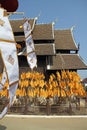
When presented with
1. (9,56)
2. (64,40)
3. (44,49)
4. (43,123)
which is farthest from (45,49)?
(9,56)

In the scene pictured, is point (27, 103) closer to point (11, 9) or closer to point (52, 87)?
point (52, 87)

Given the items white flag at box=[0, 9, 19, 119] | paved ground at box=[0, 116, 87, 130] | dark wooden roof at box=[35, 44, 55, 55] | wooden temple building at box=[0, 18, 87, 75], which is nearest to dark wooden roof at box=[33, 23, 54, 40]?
wooden temple building at box=[0, 18, 87, 75]

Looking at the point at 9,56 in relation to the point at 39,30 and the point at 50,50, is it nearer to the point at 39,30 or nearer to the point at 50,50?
the point at 50,50

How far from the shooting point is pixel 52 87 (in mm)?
24828

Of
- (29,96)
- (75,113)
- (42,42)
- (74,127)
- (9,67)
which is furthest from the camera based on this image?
(42,42)

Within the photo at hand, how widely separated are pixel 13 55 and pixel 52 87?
48.8 feet

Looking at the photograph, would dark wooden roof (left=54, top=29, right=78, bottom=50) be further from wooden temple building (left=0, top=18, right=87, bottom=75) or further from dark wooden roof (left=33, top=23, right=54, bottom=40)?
dark wooden roof (left=33, top=23, right=54, bottom=40)

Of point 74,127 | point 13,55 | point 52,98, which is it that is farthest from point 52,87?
point 13,55

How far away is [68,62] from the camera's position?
3228cm

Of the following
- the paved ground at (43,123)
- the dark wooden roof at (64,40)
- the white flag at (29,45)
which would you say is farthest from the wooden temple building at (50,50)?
the paved ground at (43,123)

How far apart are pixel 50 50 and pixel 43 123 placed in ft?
42.9

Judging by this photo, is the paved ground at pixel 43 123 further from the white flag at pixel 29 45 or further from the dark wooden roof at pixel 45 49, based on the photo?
the dark wooden roof at pixel 45 49

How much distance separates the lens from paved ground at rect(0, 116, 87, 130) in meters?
17.6

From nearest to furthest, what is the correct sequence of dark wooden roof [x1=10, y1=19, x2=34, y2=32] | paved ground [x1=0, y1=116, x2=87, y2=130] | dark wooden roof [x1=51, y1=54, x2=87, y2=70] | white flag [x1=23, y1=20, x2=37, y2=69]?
1. paved ground [x1=0, y1=116, x2=87, y2=130]
2. white flag [x1=23, y1=20, x2=37, y2=69]
3. dark wooden roof [x1=51, y1=54, x2=87, y2=70]
4. dark wooden roof [x1=10, y1=19, x2=34, y2=32]
